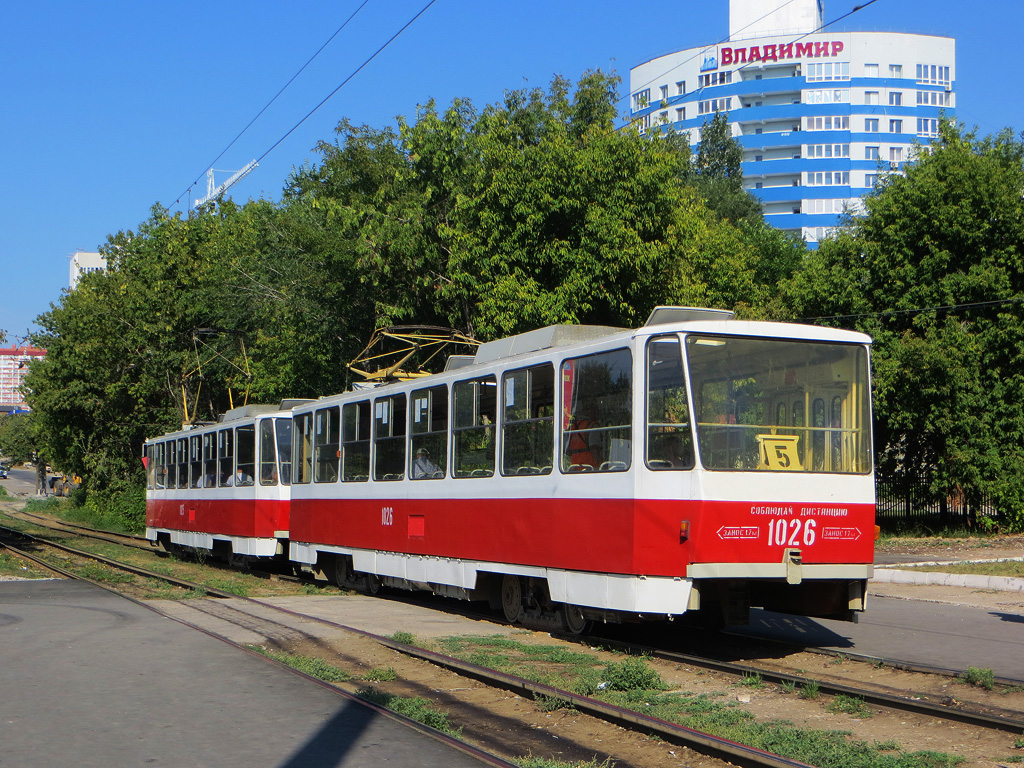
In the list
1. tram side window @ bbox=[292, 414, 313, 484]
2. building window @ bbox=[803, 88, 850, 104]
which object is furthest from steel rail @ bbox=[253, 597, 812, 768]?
building window @ bbox=[803, 88, 850, 104]

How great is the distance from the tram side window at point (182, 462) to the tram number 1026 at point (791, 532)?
19101 millimetres

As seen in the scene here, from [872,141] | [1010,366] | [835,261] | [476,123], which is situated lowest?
[1010,366]

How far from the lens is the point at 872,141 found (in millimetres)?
94062

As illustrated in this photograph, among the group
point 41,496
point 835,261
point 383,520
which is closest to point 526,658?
point 383,520

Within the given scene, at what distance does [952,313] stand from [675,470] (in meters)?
20.5

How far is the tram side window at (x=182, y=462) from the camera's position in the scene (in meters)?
26.2

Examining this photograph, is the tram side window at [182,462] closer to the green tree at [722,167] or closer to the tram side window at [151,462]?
the tram side window at [151,462]

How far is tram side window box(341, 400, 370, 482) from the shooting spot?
16297 millimetres

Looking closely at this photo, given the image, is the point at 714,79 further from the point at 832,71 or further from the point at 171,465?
the point at 171,465

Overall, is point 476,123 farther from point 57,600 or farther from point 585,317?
point 57,600

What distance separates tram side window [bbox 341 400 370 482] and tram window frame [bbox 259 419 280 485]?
3.57 m

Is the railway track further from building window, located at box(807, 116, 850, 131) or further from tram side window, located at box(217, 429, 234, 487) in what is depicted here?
building window, located at box(807, 116, 850, 131)

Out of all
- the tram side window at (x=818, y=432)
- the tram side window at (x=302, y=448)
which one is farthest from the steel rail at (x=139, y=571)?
the tram side window at (x=818, y=432)

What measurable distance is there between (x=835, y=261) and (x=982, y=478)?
278 inches
